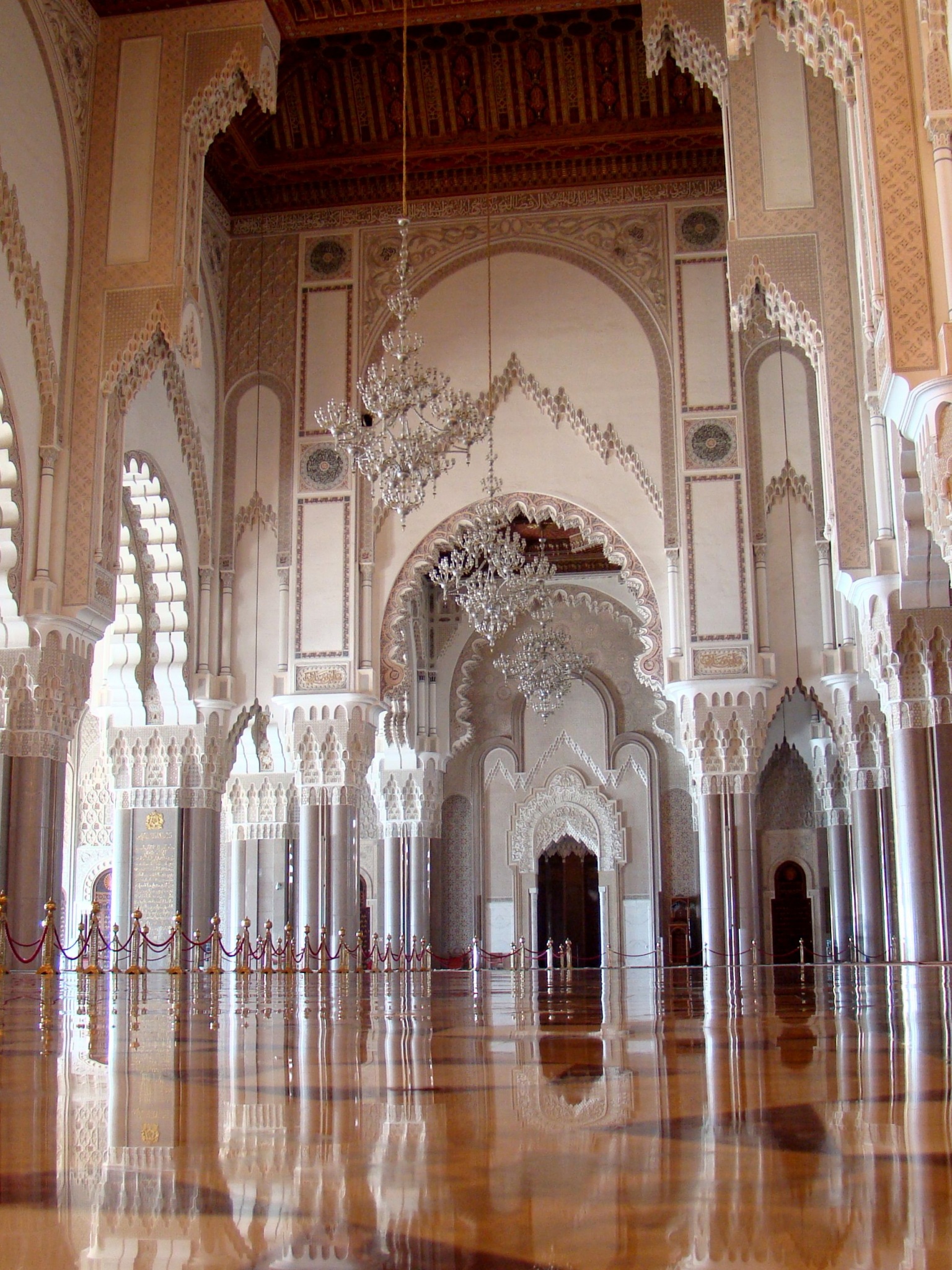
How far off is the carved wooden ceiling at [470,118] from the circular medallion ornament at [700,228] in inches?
13.6

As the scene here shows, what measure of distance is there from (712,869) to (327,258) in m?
6.40

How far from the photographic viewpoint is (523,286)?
1172 centimetres

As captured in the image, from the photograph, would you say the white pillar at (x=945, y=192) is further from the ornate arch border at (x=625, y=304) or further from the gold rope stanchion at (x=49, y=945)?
the ornate arch border at (x=625, y=304)

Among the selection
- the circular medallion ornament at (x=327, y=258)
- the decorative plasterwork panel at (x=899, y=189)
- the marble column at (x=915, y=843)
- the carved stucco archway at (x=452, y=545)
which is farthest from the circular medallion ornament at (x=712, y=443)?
the decorative plasterwork panel at (x=899, y=189)

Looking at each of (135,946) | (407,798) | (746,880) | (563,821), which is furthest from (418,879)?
(135,946)

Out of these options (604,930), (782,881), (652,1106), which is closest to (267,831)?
(604,930)

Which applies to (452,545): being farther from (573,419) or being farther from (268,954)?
(268,954)

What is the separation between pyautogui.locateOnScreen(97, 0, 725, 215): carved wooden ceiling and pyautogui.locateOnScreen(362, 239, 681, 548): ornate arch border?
56cm

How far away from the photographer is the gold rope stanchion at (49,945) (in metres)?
6.88

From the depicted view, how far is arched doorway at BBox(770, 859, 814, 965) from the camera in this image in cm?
1449

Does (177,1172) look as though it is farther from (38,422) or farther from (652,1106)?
(38,422)

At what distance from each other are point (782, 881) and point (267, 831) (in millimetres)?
5768

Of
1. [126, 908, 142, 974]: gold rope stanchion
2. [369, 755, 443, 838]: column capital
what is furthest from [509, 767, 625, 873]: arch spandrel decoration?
[126, 908, 142, 974]: gold rope stanchion

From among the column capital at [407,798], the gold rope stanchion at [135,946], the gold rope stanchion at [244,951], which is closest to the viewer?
the gold rope stanchion at [135,946]
